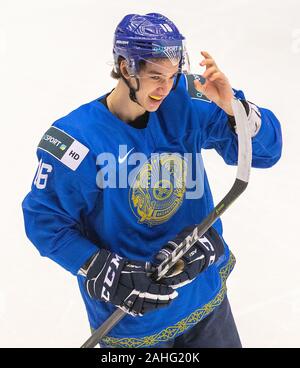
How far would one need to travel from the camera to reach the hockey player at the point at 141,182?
175cm

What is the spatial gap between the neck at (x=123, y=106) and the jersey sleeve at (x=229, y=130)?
155mm

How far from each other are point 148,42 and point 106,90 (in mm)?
1984

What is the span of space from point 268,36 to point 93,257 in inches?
97.3

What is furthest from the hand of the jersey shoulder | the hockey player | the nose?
the jersey shoulder

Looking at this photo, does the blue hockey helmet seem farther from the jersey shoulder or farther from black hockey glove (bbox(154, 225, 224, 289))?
black hockey glove (bbox(154, 225, 224, 289))

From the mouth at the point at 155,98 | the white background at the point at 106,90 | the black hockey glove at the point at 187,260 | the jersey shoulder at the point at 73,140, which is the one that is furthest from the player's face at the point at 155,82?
the white background at the point at 106,90

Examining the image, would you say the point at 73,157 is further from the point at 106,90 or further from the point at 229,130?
the point at 106,90

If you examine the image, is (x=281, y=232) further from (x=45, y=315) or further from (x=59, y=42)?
(x=59, y=42)

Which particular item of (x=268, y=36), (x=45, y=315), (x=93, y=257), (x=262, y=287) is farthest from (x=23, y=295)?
(x=268, y=36)

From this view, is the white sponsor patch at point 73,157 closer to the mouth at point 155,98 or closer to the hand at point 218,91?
the mouth at point 155,98

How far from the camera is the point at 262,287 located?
9.18 feet

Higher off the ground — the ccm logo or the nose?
the nose

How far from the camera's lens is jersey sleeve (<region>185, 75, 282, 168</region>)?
6.14ft

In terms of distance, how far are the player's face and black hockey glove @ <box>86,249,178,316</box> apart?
15.0 inches
